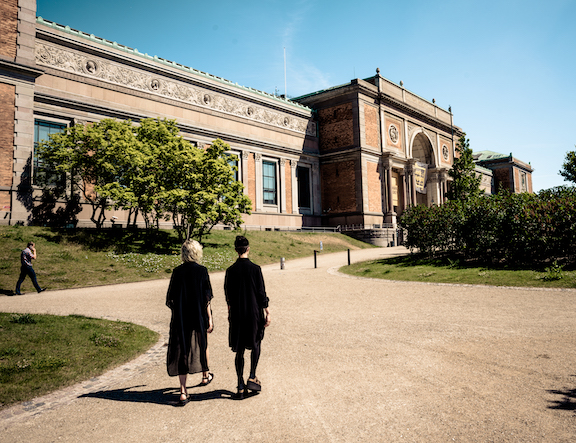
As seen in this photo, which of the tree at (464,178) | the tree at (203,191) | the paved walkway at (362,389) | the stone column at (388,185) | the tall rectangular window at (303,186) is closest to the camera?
the paved walkway at (362,389)

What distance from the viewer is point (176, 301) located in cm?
498

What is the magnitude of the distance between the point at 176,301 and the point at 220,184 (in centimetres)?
2111

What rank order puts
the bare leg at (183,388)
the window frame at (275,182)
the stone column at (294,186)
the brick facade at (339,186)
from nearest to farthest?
the bare leg at (183,388) < the window frame at (275,182) < the stone column at (294,186) < the brick facade at (339,186)

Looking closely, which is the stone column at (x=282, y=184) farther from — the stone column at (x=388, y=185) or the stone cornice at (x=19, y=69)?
the stone cornice at (x=19, y=69)

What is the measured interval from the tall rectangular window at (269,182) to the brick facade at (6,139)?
927 inches

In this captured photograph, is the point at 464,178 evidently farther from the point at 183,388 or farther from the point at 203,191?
the point at 183,388

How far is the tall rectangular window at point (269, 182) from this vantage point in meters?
42.3

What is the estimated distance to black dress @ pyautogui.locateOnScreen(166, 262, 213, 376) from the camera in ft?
16.1

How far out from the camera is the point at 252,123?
4144 centimetres

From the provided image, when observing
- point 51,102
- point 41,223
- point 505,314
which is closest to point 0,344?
point 505,314

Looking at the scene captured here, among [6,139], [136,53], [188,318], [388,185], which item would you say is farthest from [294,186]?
[188,318]

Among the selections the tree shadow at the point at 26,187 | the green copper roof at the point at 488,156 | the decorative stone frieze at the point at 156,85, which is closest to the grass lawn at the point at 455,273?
the tree shadow at the point at 26,187

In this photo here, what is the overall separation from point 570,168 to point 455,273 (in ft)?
103

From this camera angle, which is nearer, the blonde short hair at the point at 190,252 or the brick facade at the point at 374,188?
the blonde short hair at the point at 190,252
